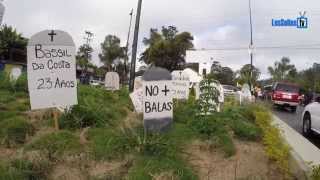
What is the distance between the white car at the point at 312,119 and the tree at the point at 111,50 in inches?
2868

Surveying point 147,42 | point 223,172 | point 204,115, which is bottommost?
point 223,172

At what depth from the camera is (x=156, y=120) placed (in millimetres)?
7531

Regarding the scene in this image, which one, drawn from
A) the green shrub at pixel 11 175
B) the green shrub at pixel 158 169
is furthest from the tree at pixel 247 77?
the green shrub at pixel 11 175

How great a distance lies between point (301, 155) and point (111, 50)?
7805 centimetres

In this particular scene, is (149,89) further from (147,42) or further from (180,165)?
(147,42)

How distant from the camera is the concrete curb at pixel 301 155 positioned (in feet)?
24.7

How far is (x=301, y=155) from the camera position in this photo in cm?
1011

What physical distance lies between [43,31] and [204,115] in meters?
3.13

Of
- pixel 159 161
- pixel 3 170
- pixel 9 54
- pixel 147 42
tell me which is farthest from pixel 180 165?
pixel 147 42

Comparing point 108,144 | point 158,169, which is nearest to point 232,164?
point 158,169

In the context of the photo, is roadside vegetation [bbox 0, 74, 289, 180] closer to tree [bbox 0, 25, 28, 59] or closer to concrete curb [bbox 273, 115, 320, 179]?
concrete curb [bbox 273, 115, 320, 179]

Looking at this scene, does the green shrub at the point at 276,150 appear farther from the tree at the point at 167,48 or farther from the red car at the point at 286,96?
the tree at the point at 167,48

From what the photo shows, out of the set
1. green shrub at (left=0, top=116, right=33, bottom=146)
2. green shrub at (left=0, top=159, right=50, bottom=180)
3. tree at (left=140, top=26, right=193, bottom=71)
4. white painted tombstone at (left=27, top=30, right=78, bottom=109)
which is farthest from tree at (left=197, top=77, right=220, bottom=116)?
tree at (left=140, top=26, right=193, bottom=71)

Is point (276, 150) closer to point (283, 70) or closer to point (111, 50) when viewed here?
point (111, 50)
